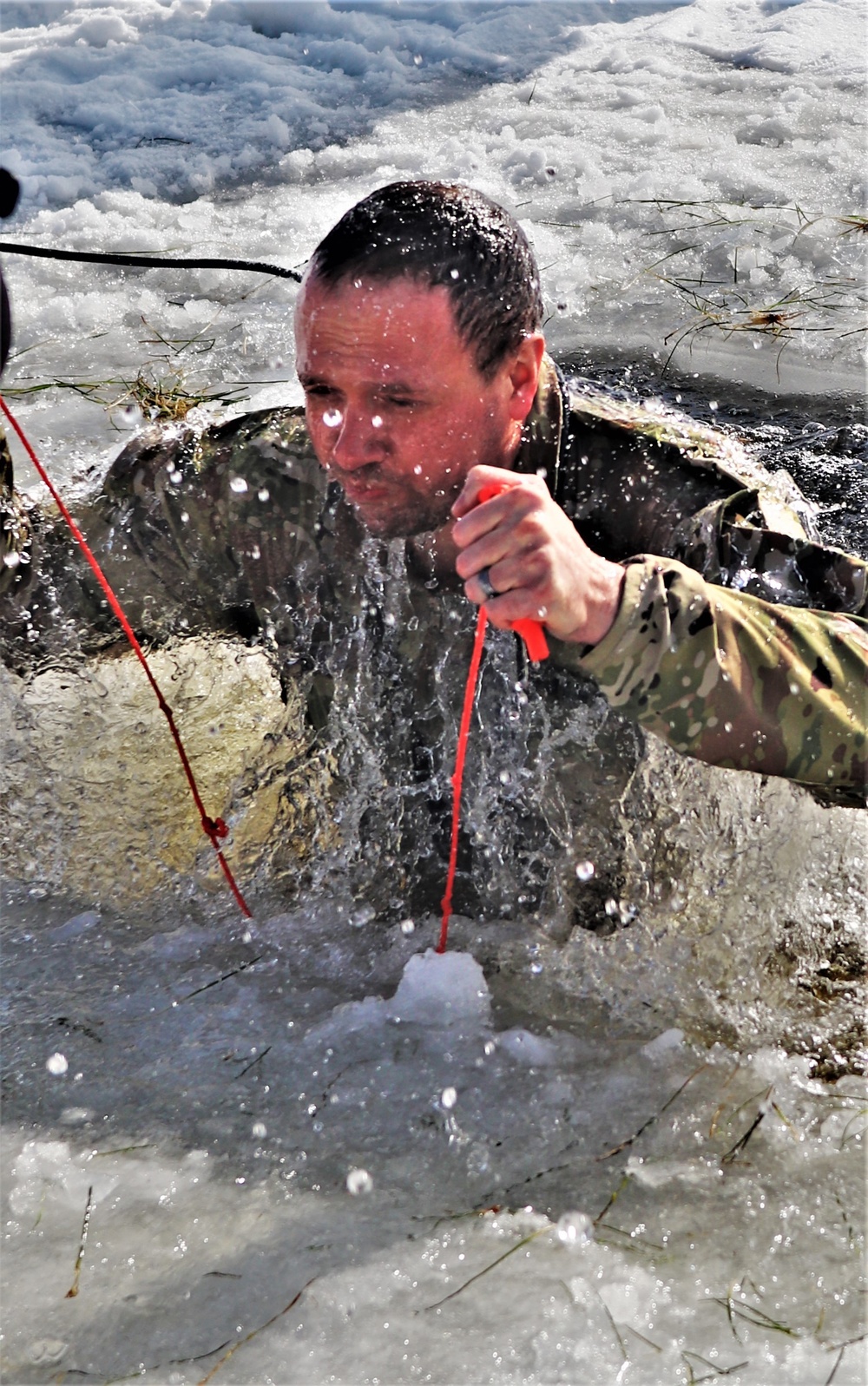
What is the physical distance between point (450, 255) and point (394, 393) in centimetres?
25

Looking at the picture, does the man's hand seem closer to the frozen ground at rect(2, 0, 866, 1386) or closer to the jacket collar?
the jacket collar

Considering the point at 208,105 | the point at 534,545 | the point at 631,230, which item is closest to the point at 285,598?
the point at 534,545

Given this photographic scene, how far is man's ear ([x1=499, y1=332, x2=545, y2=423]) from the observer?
210 centimetres

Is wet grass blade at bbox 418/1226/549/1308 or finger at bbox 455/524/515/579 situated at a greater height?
finger at bbox 455/524/515/579

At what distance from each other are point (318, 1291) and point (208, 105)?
18.8ft

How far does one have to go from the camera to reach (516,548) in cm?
158

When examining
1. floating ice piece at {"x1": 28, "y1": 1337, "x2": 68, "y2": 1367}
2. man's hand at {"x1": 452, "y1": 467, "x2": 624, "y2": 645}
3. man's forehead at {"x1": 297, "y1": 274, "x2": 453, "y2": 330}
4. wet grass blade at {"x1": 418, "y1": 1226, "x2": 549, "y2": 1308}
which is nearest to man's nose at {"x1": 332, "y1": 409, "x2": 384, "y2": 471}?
man's forehead at {"x1": 297, "y1": 274, "x2": 453, "y2": 330}

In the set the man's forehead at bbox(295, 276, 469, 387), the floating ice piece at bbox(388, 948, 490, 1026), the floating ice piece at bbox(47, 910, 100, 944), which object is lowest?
the floating ice piece at bbox(47, 910, 100, 944)

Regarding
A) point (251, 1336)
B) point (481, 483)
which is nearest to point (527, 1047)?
point (251, 1336)

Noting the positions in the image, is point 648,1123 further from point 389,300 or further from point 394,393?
point 389,300

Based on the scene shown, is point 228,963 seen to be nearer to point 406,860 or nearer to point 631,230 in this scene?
point 406,860

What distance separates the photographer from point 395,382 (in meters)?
2.00

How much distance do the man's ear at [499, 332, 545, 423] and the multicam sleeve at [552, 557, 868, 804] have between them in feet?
1.63

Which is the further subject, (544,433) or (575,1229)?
(544,433)
